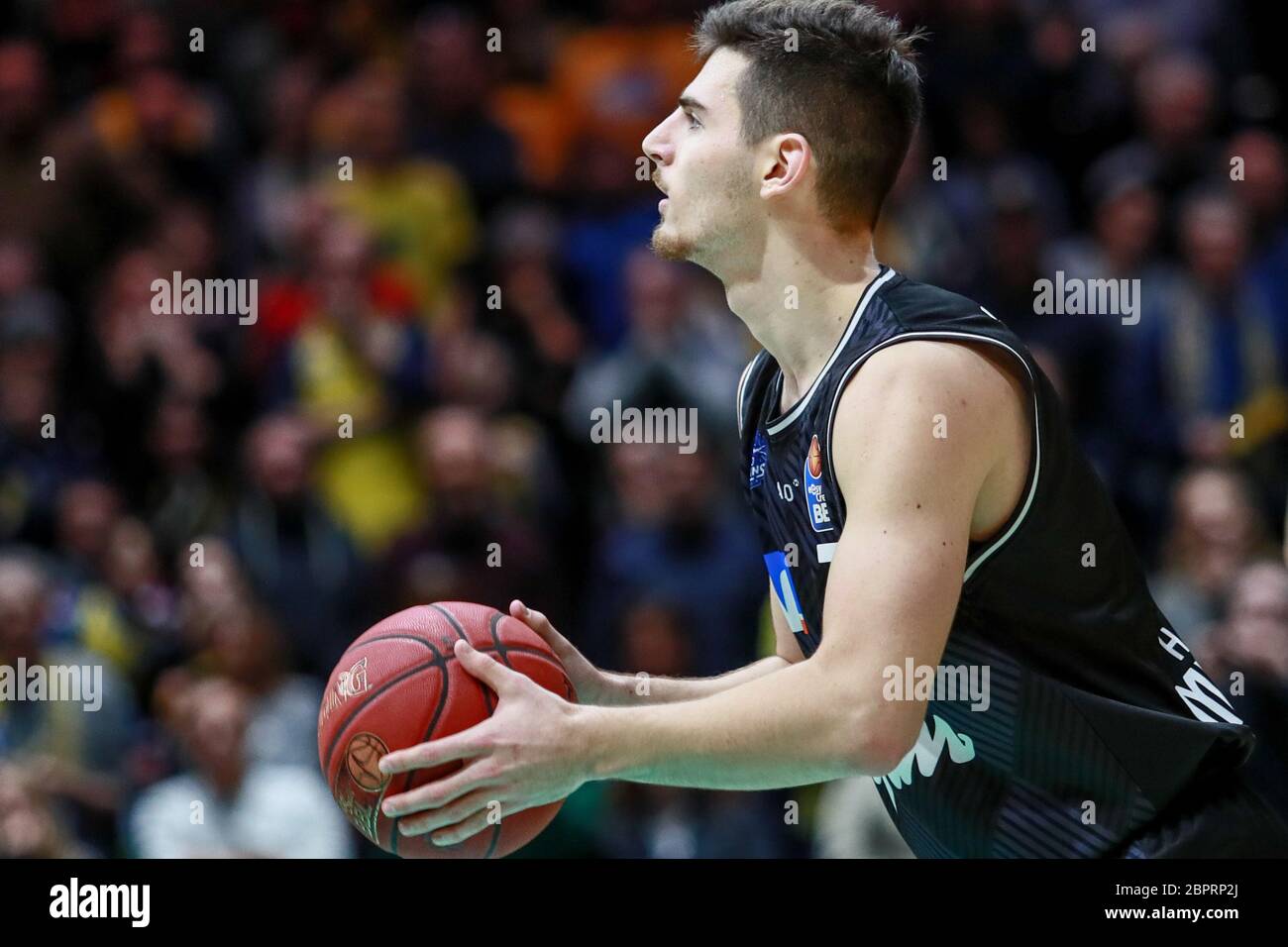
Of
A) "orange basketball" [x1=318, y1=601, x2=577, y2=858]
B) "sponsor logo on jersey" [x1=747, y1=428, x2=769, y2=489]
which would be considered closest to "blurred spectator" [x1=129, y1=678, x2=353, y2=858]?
"orange basketball" [x1=318, y1=601, x2=577, y2=858]

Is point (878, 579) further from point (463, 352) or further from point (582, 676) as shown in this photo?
point (463, 352)

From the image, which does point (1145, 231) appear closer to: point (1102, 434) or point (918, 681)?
point (1102, 434)

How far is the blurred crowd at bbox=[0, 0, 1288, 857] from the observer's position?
6.24m

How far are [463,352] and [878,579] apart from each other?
4.87 m

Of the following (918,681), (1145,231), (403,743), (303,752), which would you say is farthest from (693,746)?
(1145,231)

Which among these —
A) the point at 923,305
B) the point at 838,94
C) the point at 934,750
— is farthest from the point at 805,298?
the point at 934,750

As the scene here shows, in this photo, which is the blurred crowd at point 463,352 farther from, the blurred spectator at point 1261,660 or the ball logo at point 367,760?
the ball logo at point 367,760

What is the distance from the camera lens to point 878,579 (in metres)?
2.67

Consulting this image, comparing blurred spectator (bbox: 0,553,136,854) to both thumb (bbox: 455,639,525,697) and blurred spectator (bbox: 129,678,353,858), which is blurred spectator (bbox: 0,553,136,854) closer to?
blurred spectator (bbox: 129,678,353,858)

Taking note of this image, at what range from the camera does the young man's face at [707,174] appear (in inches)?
131

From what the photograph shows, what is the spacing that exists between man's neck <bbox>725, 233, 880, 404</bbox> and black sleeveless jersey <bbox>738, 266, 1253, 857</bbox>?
0.27 ft

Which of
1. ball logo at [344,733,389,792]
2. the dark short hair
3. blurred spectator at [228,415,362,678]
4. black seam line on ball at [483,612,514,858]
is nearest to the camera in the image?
ball logo at [344,733,389,792]

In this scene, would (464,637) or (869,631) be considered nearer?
(869,631)

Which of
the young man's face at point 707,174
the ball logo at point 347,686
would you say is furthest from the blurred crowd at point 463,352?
the young man's face at point 707,174
